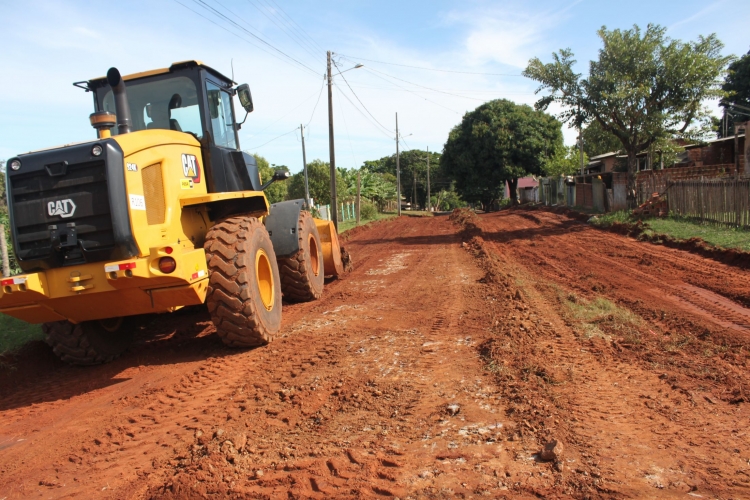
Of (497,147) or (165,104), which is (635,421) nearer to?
(165,104)

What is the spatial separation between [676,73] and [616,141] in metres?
4.14

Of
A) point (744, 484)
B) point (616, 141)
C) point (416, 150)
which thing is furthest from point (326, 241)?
point (416, 150)

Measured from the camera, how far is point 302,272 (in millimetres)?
8039

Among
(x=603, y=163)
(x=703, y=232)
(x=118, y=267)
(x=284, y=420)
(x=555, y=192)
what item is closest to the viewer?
Result: (x=284, y=420)

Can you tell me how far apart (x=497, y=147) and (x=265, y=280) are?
127ft

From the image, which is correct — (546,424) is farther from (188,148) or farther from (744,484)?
(188,148)

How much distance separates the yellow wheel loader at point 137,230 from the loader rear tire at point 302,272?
1394 millimetres

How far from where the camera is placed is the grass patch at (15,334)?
6.27 metres

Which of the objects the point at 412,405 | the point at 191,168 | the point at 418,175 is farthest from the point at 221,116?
the point at 418,175

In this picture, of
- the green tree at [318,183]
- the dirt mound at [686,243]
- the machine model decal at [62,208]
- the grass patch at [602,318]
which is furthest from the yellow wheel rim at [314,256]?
the green tree at [318,183]

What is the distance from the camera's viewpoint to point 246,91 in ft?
22.6

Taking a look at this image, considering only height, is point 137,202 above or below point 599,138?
below

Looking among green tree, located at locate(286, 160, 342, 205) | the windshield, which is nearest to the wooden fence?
the windshield

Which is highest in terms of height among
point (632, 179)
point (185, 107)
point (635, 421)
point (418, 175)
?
point (418, 175)
